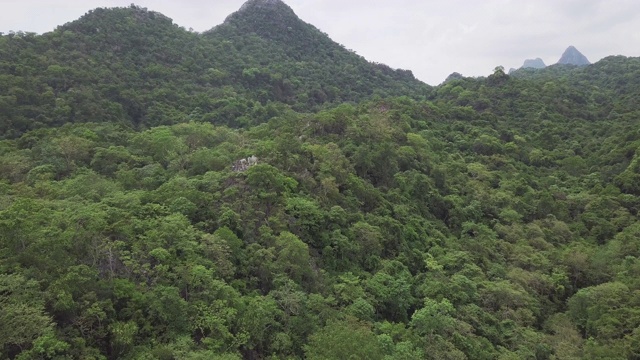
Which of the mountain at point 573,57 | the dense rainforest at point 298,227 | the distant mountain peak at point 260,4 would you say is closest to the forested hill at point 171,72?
the dense rainforest at point 298,227

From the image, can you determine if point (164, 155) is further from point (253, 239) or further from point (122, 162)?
point (253, 239)

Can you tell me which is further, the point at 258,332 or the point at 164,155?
the point at 164,155

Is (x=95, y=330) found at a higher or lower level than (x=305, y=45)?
lower

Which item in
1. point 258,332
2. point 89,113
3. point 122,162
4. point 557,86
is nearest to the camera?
point 258,332

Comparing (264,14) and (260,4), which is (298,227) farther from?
(260,4)

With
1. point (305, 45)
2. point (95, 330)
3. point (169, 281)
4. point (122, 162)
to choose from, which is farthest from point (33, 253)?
point (305, 45)

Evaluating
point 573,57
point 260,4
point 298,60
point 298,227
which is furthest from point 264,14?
→ point 573,57
